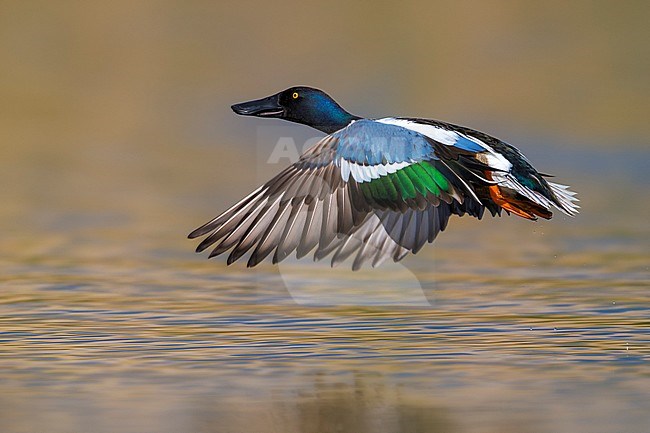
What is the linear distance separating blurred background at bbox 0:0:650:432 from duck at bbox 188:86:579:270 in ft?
2.28

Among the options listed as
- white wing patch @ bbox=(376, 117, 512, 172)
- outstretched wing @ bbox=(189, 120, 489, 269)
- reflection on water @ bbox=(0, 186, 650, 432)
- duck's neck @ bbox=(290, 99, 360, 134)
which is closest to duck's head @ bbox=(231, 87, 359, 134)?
duck's neck @ bbox=(290, 99, 360, 134)

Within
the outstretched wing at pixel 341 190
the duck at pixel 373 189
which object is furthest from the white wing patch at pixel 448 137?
the outstretched wing at pixel 341 190

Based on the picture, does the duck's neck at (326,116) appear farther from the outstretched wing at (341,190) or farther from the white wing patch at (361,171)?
the white wing patch at (361,171)

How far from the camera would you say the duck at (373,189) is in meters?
9.13

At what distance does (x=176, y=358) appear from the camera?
9.18 metres

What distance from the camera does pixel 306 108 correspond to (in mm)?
11383

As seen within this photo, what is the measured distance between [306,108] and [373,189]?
7.08 ft

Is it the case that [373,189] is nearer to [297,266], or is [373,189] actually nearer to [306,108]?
[306,108]

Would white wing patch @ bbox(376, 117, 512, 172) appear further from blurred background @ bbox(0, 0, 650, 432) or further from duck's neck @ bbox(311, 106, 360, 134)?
duck's neck @ bbox(311, 106, 360, 134)

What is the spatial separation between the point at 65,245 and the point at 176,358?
5064mm

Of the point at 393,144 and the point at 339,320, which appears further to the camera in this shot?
the point at 339,320

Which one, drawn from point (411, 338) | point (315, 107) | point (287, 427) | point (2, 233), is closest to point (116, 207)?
point (2, 233)

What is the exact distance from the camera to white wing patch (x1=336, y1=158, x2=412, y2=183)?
9.36 m

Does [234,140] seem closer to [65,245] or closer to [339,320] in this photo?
[65,245]
